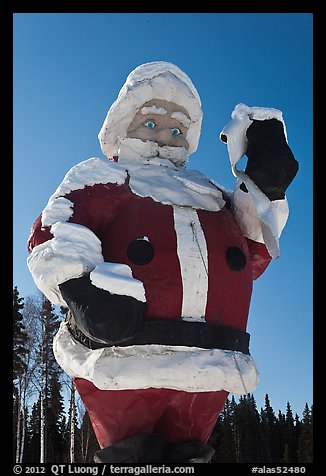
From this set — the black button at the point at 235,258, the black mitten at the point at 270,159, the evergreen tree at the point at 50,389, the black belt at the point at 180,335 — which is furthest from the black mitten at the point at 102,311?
the evergreen tree at the point at 50,389

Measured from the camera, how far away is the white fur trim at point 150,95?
3.45m

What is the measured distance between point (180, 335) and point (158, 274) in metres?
0.30

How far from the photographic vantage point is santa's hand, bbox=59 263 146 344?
2523mm

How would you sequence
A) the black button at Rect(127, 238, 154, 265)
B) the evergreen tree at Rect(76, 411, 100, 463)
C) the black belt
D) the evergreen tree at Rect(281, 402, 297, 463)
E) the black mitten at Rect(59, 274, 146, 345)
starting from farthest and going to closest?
the evergreen tree at Rect(281, 402, 297, 463)
the evergreen tree at Rect(76, 411, 100, 463)
the black button at Rect(127, 238, 154, 265)
the black belt
the black mitten at Rect(59, 274, 146, 345)

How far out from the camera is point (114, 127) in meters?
3.58

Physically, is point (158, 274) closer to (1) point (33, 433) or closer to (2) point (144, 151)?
(2) point (144, 151)

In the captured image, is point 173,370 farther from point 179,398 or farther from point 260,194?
point 260,194

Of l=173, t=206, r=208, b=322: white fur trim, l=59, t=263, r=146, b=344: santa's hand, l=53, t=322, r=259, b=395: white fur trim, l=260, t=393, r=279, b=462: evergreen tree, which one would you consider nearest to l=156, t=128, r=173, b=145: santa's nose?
l=173, t=206, r=208, b=322: white fur trim

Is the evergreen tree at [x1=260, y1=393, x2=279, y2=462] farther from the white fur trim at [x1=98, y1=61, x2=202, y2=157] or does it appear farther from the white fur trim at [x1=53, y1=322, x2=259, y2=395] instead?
the white fur trim at [x1=53, y1=322, x2=259, y2=395]

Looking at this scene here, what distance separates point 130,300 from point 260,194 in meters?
1.01

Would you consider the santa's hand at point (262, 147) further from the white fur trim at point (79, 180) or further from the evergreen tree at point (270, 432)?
the evergreen tree at point (270, 432)

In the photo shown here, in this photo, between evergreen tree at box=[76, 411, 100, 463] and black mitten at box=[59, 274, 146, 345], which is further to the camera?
evergreen tree at box=[76, 411, 100, 463]

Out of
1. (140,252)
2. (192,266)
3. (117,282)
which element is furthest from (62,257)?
(192,266)

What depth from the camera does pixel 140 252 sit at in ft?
9.48
